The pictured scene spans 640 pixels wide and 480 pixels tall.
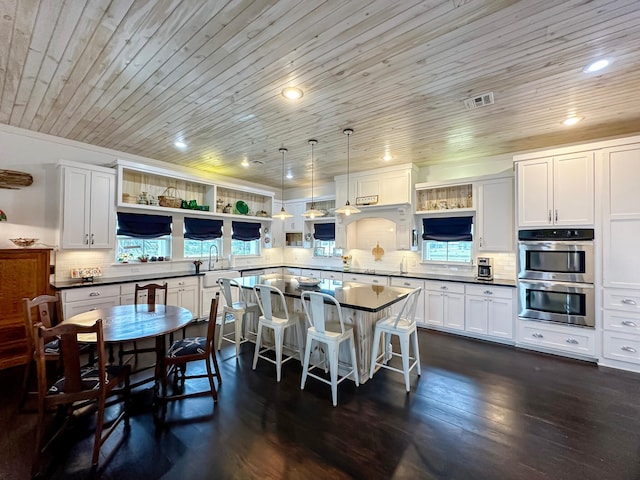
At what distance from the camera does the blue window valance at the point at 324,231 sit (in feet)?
21.0

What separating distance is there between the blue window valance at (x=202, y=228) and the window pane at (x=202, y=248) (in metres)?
0.15

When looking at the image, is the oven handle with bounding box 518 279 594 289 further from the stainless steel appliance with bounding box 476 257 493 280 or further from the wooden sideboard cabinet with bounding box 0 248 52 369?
the wooden sideboard cabinet with bounding box 0 248 52 369

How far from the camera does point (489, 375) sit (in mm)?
3170

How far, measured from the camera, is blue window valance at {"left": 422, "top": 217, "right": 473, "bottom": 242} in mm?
4801

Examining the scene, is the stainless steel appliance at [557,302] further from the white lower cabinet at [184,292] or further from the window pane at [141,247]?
the window pane at [141,247]

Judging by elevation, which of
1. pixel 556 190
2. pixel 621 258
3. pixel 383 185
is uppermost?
pixel 383 185

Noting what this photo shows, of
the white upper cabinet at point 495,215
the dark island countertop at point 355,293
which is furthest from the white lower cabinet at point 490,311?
the dark island countertop at point 355,293

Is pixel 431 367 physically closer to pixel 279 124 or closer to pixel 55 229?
pixel 279 124

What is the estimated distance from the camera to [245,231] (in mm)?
6352

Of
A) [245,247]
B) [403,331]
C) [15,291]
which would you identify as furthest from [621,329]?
[15,291]

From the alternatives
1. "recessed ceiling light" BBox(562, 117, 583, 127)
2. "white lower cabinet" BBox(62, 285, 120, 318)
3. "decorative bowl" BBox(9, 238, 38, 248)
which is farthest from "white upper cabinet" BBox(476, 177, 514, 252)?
"decorative bowl" BBox(9, 238, 38, 248)

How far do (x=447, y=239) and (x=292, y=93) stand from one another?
366cm

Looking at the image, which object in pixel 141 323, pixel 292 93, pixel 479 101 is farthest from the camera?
pixel 479 101

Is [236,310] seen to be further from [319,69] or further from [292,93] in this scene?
[319,69]
